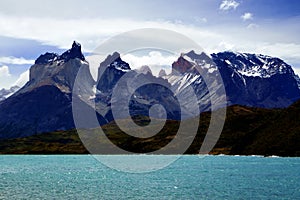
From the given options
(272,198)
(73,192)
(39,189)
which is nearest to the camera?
(272,198)

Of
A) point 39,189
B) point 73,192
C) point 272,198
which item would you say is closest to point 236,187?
point 272,198

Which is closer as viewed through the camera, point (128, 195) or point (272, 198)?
point (272, 198)

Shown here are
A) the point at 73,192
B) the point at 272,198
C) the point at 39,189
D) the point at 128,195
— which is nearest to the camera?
the point at 272,198

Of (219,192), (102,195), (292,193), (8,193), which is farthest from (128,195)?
(292,193)

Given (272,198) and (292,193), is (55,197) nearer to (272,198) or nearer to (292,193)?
(272,198)

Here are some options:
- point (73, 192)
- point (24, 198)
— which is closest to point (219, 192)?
point (73, 192)

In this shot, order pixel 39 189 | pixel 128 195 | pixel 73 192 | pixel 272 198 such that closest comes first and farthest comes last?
pixel 272 198, pixel 128 195, pixel 73 192, pixel 39 189

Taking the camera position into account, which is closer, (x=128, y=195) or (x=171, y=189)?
(x=128, y=195)

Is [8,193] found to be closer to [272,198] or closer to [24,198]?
[24,198]

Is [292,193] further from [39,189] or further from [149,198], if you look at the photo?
[39,189]
